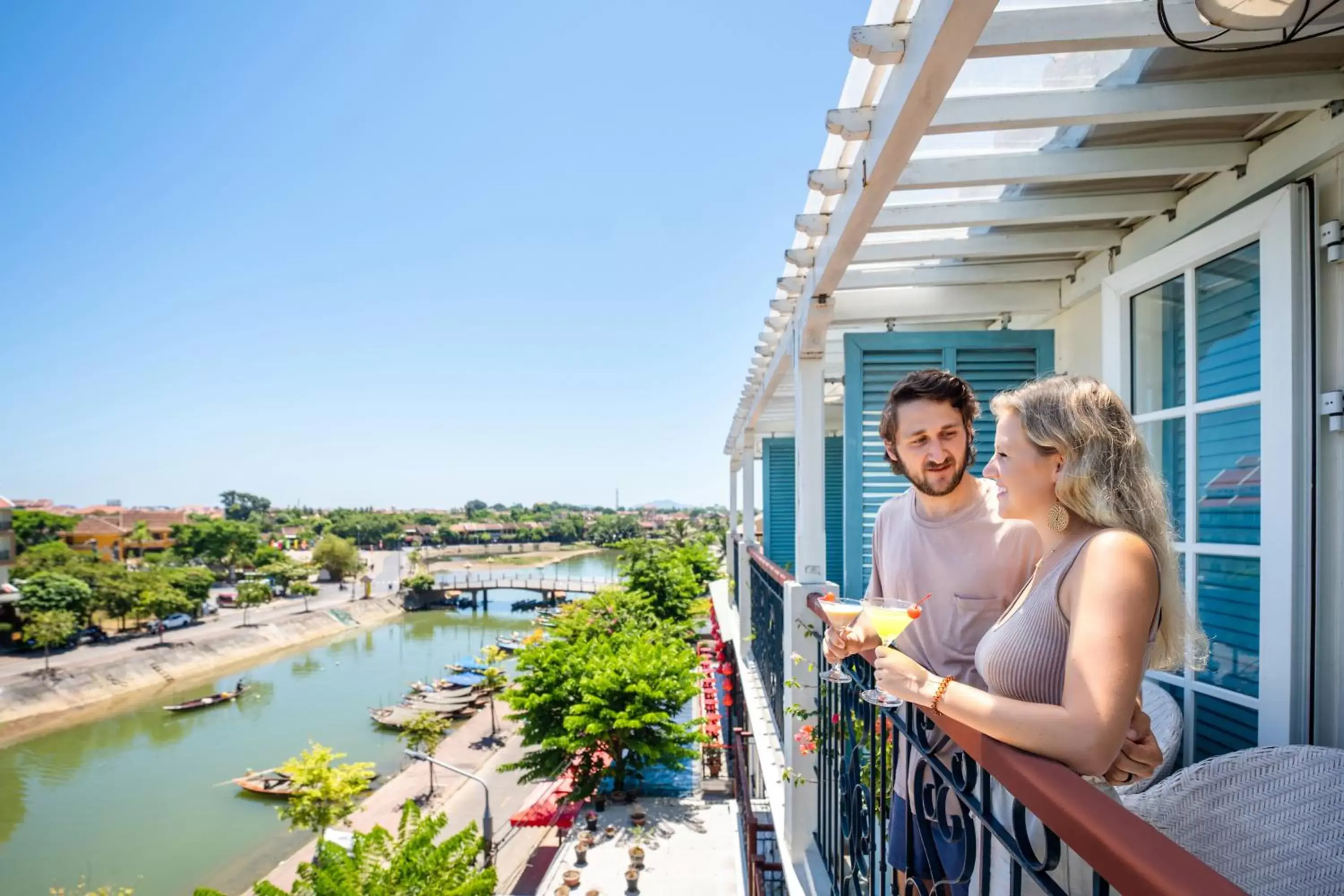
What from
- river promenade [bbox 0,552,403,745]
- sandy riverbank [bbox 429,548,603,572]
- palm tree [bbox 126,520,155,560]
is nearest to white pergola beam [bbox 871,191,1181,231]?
river promenade [bbox 0,552,403,745]

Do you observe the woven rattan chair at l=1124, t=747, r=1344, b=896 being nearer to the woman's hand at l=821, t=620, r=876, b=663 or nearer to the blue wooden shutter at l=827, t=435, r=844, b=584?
the woman's hand at l=821, t=620, r=876, b=663

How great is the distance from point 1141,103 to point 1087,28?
536 mm

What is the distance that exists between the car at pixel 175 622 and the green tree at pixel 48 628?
4.19 meters

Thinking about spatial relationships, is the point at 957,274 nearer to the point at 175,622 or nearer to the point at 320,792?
the point at 320,792

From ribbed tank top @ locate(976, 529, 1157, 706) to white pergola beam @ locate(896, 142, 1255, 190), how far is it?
1.44 meters

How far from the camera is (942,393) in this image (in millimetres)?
1517

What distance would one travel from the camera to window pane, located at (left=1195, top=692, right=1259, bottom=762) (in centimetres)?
183

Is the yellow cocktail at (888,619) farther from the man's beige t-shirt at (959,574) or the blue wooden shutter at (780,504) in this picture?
the blue wooden shutter at (780,504)

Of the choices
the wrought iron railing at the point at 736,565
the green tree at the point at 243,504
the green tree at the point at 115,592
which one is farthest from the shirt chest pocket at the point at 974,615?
the green tree at the point at 243,504

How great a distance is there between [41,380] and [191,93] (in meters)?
68.4

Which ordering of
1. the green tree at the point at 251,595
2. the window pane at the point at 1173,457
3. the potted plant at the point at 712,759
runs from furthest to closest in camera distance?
the green tree at the point at 251,595 → the potted plant at the point at 712,759 → the window pane at the point at 1173,457

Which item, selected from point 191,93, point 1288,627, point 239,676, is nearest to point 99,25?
point 191,93

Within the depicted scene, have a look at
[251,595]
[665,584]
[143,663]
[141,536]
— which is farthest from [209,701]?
[141,536]

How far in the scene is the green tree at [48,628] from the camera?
26.3 metres
